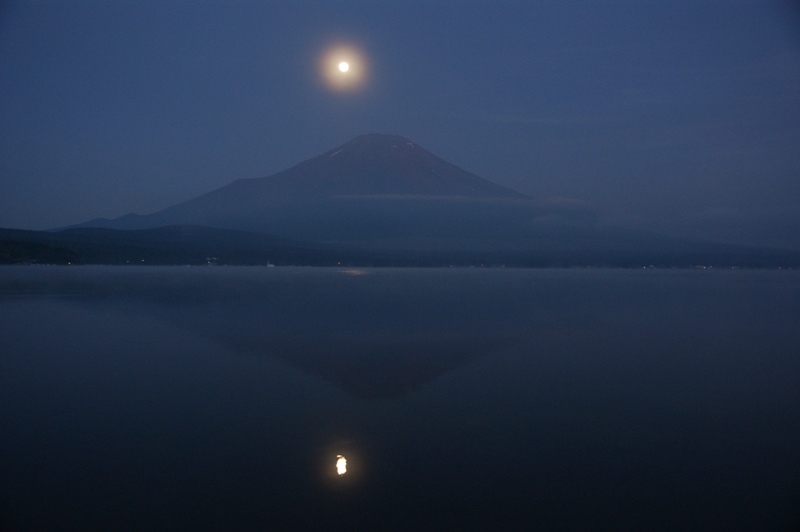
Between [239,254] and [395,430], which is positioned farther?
[239,254]

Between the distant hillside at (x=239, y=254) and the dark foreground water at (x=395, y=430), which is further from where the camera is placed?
the distant hillside at (x=239, y=254)

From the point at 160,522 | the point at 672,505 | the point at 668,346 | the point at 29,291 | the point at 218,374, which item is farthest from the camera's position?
the point at 29,291

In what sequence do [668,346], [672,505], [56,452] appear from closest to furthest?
[672,505] < [56,452] < [668,346]

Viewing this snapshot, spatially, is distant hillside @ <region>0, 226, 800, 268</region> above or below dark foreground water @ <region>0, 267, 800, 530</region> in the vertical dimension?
above

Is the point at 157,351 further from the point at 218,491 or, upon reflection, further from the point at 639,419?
the point at 639,419

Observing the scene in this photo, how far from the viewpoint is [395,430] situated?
8.40 metres

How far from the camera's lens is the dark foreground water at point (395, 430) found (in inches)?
239

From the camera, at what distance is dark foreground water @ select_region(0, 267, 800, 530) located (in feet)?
20.0

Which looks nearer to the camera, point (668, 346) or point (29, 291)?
point (668, 346)

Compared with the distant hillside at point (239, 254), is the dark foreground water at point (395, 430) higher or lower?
lower

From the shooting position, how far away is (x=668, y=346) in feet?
52.4

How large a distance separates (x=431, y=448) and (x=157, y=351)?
27.3ft

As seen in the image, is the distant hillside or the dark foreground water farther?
the distant hillside

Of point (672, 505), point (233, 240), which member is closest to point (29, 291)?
point (672, 505)
